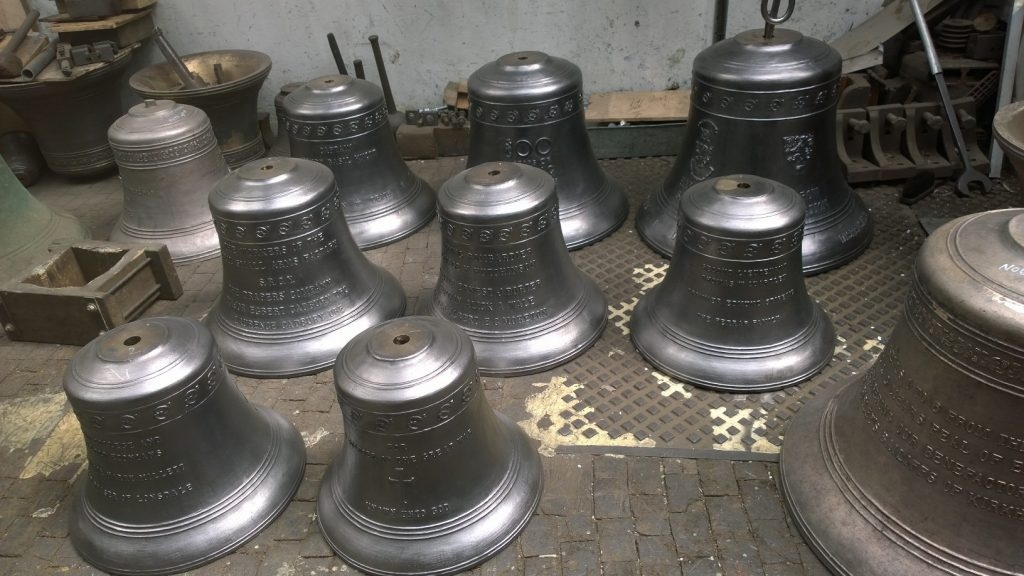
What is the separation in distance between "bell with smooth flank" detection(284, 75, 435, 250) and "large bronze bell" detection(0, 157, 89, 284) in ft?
5.72

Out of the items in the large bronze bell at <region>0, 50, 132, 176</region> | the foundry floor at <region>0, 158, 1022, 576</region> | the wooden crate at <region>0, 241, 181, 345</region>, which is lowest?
the foundry floor at <region>0, 158, 1022, 576</region>

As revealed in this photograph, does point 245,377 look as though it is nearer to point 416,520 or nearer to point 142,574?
point 142,574

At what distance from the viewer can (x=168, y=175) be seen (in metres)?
4.91

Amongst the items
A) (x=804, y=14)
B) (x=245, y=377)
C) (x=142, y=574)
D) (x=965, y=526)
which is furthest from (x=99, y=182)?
(x=965, y=526)

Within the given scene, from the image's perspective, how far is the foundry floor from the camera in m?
2.89

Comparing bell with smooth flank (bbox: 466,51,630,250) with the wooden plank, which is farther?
the wooden plank

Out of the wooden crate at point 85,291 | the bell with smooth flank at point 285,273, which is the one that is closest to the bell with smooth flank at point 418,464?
the bell with smooth flank at point 285,273

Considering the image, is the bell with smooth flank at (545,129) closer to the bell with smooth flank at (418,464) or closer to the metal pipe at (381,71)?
the metal pipe at (381,71)

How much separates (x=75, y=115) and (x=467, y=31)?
3217mm

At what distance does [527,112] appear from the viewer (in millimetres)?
4449

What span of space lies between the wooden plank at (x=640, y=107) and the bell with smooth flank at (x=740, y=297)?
91.5 inches

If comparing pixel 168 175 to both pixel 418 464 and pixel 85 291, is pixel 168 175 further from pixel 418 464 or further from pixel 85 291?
pixel 418 464

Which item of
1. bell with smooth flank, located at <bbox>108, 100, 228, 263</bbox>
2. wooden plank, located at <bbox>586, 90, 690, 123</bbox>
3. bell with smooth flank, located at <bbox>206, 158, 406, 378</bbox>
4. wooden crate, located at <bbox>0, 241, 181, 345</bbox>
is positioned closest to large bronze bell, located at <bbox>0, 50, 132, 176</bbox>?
bell with smooth flank, located at <bbox>108, 100, 228, 263</bbox>

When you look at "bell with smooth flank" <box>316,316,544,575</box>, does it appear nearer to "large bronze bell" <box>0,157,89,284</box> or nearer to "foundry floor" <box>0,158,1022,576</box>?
"foundry floor" <box>0,158,1022,576</box>
